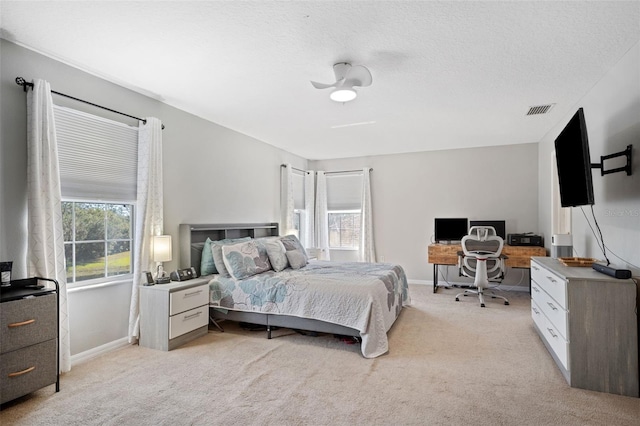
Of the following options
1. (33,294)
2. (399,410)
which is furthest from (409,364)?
(33,294)

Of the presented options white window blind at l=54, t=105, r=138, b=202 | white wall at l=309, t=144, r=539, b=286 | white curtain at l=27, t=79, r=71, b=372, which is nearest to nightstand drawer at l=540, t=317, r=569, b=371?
white wall at l=309, t=144, r=539, b=286

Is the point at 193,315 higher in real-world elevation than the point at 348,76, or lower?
lower

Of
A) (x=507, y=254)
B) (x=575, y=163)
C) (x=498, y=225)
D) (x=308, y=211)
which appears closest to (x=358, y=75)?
(x=575, y=163)

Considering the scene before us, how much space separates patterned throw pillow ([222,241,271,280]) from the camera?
364cm

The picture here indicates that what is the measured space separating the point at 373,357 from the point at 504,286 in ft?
12.8

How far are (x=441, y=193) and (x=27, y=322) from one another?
5900 millimetres

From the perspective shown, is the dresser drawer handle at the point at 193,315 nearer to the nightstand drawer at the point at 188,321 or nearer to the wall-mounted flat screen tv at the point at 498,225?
the nightstand drawer at the point at 188,321

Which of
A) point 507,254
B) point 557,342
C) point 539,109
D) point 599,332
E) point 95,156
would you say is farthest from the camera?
point 507,254

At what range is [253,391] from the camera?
2.34 metres

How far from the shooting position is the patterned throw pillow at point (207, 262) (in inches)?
153

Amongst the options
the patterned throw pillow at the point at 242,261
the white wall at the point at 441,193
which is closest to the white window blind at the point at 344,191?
the white wall at the point at 441,193

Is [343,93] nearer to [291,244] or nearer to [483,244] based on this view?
[291,244]

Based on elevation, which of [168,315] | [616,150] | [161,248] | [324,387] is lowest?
[324,387]

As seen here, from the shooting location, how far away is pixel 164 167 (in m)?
3.61
